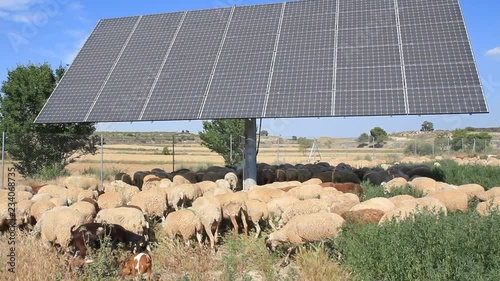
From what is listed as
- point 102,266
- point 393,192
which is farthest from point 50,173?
point 102,266

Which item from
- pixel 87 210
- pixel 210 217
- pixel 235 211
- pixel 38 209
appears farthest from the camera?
pixel 38 209

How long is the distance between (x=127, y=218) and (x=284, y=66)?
783 centimetres

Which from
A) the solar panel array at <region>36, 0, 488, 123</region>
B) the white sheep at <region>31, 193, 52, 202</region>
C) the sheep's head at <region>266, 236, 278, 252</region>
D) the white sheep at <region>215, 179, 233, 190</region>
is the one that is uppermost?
the solar panel array at <region>36, 0, 488, 123</region>

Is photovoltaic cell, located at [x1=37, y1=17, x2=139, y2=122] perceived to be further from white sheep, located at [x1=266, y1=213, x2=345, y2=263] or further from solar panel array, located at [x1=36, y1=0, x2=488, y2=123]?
white sheep, located at [x1=266, y1=213, x2=345, y2=263]

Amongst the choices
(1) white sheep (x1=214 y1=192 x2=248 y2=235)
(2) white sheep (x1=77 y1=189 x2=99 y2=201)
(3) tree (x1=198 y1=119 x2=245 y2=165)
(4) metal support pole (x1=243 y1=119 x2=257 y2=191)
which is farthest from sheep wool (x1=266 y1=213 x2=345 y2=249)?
(3) tree (x1=198 y1=119 x2=245 y2=165)

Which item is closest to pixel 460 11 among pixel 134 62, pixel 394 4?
pixel 394 4

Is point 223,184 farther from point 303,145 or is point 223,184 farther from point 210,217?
point 303,145

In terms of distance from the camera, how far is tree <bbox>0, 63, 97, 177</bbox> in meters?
22.7

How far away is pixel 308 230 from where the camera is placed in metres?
9.45

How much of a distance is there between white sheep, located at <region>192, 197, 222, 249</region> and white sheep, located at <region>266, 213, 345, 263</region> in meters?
1.42

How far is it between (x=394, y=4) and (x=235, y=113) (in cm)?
716

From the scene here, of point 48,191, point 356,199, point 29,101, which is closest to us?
point 356,199

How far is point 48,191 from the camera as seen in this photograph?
47.8ft

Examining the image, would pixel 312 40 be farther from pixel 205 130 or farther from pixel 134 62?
pixel 205 130
